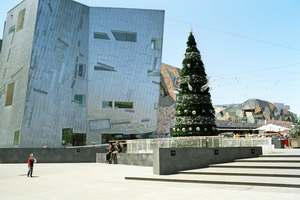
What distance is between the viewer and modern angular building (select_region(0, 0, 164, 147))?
31844mm

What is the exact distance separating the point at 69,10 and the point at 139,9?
31.1ft

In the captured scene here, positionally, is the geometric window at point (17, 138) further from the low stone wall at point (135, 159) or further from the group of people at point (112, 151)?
the low stone wall at point (135, 159)

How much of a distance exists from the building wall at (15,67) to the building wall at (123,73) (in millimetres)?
7593

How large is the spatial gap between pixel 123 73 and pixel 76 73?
240 inches

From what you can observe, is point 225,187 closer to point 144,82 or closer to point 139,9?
point 144,82

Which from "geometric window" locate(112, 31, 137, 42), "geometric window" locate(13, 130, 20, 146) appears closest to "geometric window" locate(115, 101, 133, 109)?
"geometric window" locate(112, 31, 137, 42)

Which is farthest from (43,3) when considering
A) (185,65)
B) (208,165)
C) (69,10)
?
(208,165)

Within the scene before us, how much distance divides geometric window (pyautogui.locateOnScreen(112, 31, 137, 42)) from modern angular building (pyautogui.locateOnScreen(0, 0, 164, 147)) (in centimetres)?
13

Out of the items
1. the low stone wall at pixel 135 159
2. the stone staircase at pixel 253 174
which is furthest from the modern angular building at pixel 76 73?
the stone staircase at pixel 253 174

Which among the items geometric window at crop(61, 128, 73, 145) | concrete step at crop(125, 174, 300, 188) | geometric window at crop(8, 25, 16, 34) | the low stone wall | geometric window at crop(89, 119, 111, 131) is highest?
geometric window at crop(8, 25, 16, 34)

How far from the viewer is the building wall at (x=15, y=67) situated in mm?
31625

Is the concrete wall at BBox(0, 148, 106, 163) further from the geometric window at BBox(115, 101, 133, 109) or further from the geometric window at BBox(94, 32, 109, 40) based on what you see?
the geometric window at BBox(94, 32, 109, 40)

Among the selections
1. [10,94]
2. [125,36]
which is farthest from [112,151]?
[125,36]

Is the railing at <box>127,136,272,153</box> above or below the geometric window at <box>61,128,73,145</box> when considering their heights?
below
